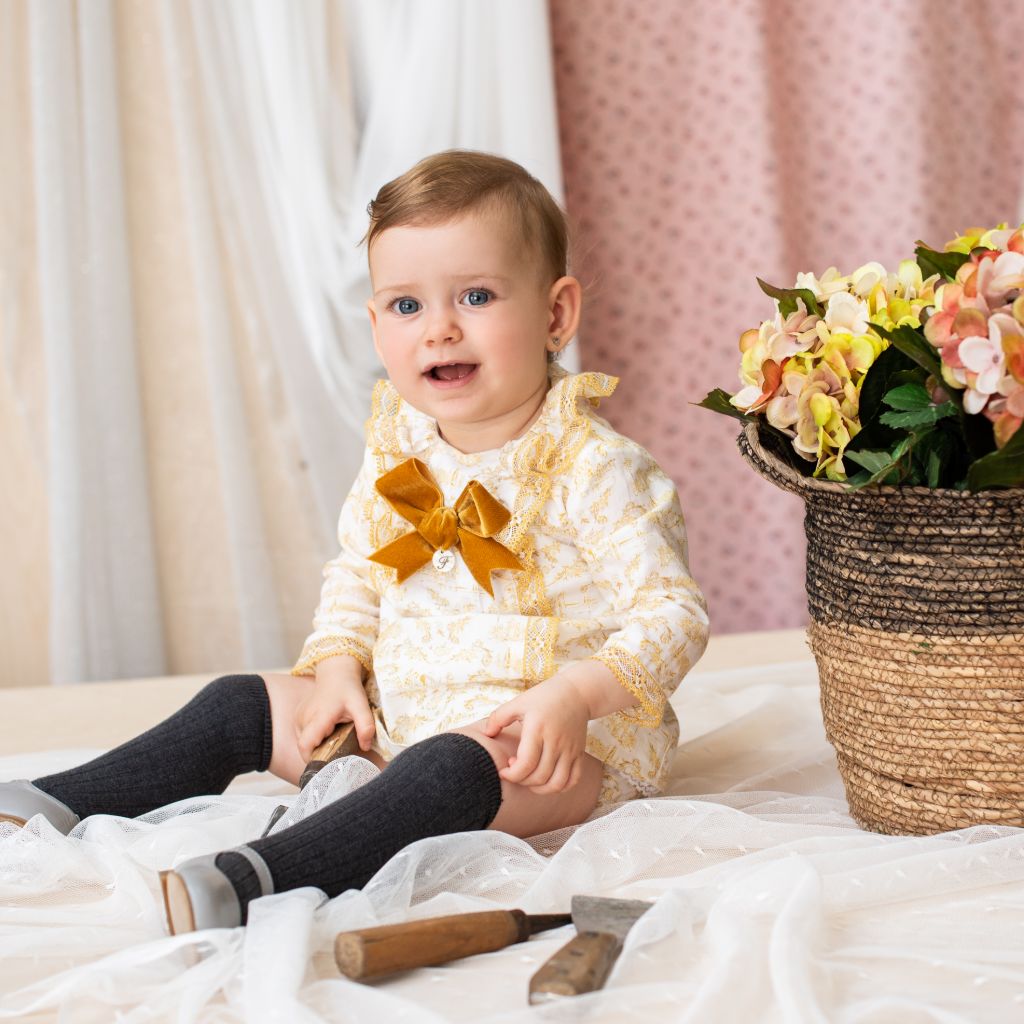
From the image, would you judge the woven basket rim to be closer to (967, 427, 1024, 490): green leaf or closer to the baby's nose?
(967, 427, 1024, 490): green leaf

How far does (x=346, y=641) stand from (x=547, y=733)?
13.1 inches

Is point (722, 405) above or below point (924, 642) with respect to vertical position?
above

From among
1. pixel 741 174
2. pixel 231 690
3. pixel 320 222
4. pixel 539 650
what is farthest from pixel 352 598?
pixel 741 174

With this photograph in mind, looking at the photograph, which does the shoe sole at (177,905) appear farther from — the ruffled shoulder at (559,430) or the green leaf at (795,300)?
the green leaf at (795,300)

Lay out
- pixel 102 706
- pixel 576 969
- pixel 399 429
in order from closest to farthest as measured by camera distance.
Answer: pixel 576 969, pixel 399 429, pixel 102 706

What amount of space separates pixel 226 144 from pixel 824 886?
1.66 metres

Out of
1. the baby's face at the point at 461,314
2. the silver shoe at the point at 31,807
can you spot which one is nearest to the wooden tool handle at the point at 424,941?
the silver shoe at the point at 31,807

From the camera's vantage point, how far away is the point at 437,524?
4.00 ft

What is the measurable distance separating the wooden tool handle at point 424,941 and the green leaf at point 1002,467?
0.46 metres

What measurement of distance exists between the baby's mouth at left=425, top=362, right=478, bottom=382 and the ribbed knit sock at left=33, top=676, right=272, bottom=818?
36 centimetres

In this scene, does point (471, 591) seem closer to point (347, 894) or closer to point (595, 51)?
point (347, 894)

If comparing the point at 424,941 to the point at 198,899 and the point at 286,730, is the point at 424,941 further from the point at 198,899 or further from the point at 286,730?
the point at 286,730

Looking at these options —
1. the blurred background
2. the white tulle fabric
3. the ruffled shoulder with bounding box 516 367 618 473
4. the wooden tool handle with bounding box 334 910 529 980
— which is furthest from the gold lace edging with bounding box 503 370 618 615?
the blurred background

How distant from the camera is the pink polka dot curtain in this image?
7.54 ft
